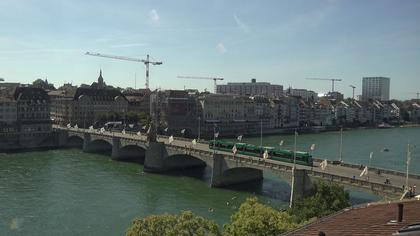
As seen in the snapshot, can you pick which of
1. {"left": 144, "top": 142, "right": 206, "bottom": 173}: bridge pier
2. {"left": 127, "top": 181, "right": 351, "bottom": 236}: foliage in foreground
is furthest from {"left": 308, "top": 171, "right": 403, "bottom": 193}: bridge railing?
{"left": 144, "top": 142, "right": 206, "bottom": 173}: bridge pier

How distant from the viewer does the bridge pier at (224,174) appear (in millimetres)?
55666

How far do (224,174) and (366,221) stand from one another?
154 ft

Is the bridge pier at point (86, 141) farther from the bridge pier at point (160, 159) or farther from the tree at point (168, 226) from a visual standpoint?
the tree at point (168, 226)

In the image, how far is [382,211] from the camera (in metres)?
10.3

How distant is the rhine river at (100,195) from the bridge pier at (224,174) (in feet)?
5.66

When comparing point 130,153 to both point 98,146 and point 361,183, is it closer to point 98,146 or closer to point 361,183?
point 98,146

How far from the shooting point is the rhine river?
4019 centimetres

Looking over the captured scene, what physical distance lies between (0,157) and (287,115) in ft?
354

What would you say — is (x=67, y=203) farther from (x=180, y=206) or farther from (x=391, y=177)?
(x=391, y=177)

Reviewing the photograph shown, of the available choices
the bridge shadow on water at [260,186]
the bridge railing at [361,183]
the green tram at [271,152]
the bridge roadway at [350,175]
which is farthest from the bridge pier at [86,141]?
the bridge railing at [361,183]

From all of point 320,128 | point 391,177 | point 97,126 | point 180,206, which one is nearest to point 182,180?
point 180,206

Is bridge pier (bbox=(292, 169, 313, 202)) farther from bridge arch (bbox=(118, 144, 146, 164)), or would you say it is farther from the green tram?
bridge arch (bbox=(118, 144, 146, 164))

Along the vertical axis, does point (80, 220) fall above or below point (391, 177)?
below

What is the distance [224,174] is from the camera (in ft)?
184
